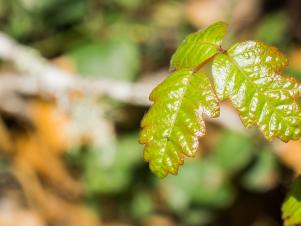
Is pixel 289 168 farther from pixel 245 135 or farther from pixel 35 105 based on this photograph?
pixel 35 105

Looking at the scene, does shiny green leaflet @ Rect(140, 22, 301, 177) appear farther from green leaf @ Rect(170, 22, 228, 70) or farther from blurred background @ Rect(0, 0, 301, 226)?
blurred background @ Rect(0, 0, 301, 226)

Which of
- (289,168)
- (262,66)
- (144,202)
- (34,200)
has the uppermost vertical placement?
(34,200)

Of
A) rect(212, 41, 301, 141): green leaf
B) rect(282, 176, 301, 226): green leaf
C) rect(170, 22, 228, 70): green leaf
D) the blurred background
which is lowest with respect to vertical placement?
rect(282, 176, 301, 226): green leaf

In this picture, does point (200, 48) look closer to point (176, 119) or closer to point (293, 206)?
point (176, 119)

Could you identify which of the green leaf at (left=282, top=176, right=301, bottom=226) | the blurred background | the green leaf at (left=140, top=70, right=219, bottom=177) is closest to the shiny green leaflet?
the green leaf at (left=140, top=70, right=219, bottom=177)

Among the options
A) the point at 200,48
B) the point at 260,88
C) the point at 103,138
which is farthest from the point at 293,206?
the point at 103,138

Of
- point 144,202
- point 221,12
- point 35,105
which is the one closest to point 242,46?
point 144,202

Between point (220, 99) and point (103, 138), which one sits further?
point (103, 138)
